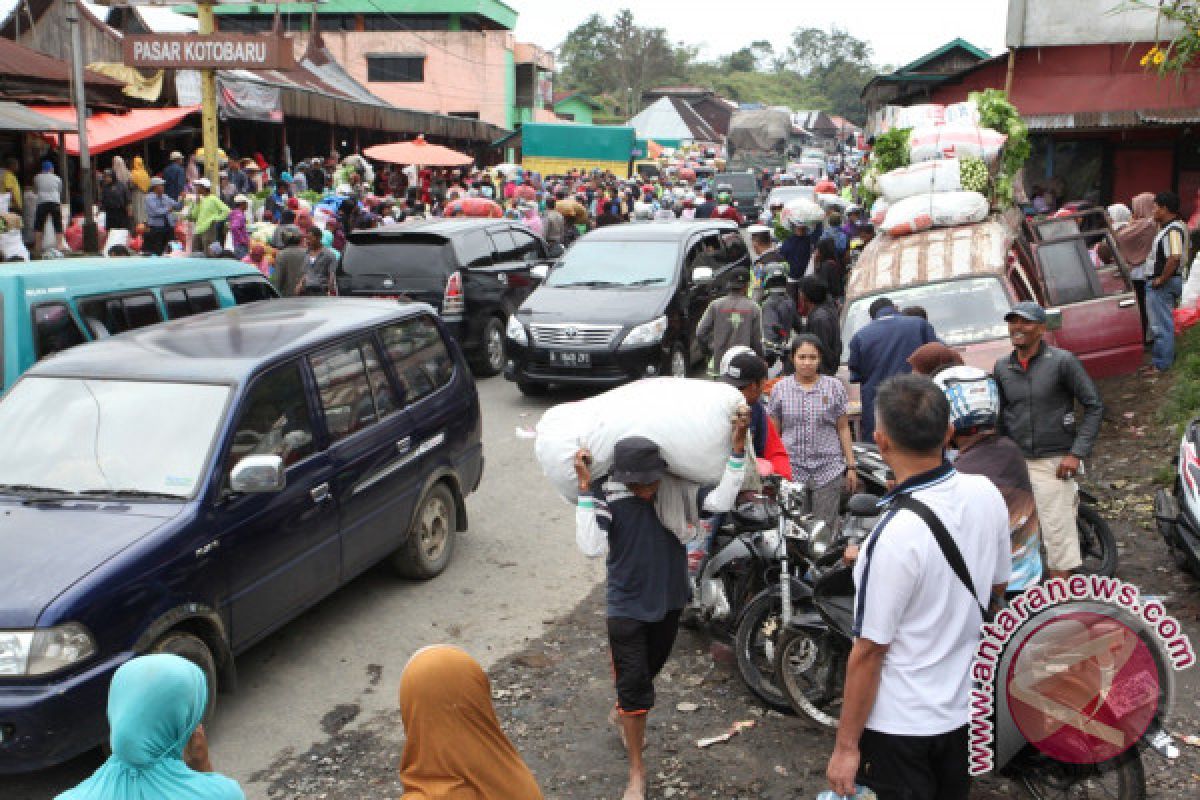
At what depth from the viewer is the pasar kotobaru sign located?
14352 mm

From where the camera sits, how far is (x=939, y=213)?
1130 centimetres

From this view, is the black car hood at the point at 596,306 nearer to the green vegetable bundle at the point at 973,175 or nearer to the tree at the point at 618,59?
the green vegetable bundle at the point at 973,175

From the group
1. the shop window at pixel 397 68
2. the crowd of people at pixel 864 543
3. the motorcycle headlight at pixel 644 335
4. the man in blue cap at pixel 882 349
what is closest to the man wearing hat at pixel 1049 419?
the crowd of people at pixel 864 543

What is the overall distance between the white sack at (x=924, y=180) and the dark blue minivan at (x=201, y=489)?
265 inches

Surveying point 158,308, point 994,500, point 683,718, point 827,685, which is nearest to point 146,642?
point 683,718

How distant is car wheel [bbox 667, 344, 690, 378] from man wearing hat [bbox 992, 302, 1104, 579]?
249 inches

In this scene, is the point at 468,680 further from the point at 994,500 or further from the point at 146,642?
the point at 146,642

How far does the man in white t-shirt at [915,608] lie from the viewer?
303 centimetres

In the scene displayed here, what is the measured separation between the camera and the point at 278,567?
566cm

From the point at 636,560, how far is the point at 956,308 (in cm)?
578

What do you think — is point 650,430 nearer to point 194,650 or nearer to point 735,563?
point 735,563

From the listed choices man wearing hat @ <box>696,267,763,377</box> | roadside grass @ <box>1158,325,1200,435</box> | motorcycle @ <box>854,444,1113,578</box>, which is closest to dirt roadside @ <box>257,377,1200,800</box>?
motorcycle @ <box>854,444,1113,578</box>

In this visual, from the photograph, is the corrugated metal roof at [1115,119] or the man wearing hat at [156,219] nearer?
the corrugated metal roof at [1115,119]

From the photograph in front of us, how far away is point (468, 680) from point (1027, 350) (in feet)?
13.8
